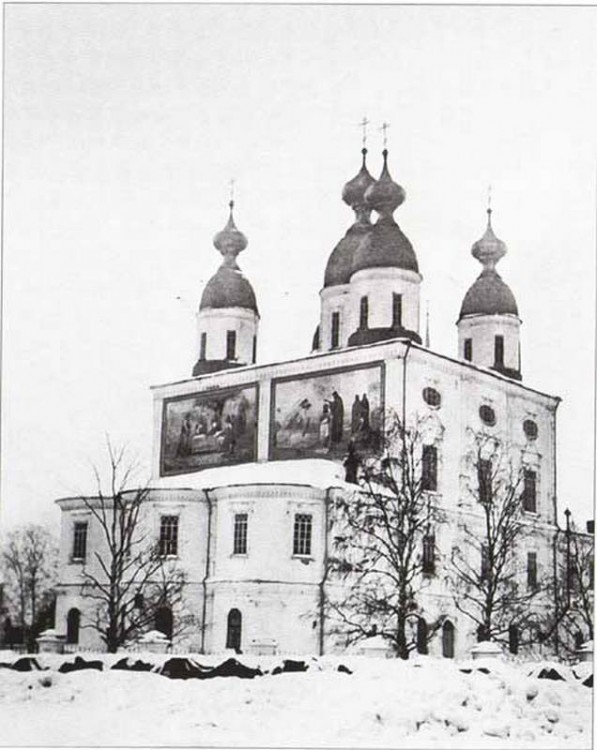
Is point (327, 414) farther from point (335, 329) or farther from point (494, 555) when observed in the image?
point (494, 555)

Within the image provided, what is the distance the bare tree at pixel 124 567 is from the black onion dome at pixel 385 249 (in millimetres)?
4159

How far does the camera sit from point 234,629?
59.8 feet

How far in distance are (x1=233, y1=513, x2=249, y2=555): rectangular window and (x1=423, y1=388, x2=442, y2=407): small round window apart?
2.75 m

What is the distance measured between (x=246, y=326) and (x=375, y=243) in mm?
1946

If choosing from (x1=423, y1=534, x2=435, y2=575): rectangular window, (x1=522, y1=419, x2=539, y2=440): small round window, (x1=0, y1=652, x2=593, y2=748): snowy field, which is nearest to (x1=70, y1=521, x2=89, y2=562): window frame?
(x1=0, y1=652, x2=593, y2=748): snowy field

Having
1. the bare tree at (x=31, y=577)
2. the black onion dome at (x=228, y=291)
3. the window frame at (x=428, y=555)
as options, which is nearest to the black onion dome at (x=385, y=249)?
the black onion dome at (x=228, y=291)

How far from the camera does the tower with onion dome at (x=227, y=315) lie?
15.9 m

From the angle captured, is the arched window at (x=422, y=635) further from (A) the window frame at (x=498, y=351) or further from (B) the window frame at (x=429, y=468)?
(A) the window frame at (x=498, y=351)

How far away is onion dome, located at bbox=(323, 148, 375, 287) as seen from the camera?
614 inches

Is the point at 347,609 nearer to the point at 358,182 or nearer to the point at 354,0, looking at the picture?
the point at 358,182

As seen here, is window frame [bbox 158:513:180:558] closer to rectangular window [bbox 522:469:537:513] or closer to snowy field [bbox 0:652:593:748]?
snowy field [bbox 0:652:593:748]

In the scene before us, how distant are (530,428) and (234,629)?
452 cm

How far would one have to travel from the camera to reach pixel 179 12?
1431 centimetres

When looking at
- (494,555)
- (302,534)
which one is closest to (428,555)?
(494,555)
